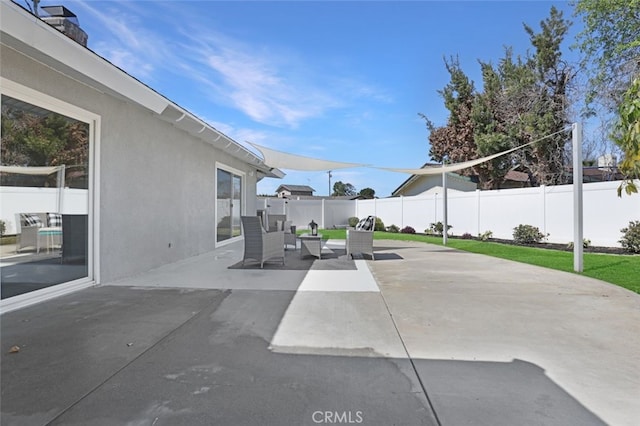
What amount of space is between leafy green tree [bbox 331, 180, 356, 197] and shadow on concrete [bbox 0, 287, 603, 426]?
64625 mm

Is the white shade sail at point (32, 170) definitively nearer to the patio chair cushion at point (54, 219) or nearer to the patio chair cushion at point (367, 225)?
the patio chair cushion at point (54, 219)

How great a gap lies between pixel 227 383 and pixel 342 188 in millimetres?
68067

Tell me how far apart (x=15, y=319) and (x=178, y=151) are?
4884 mm

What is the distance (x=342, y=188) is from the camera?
70062 mm

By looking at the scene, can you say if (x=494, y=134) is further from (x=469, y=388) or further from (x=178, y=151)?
(x=469, y=388)

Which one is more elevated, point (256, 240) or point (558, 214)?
point (558, 214)

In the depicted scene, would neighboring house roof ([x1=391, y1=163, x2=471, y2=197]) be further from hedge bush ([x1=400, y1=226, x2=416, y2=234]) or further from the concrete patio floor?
the concrete patio floor

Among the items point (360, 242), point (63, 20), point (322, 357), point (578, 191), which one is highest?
point (63, 20)

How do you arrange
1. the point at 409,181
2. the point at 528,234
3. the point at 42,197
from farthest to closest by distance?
the point at 409,181 → the point at 528,234 → the point at 42,197

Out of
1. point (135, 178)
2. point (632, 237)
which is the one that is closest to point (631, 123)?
point (135, 178)

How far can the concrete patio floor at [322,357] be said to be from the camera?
2137 millimetres

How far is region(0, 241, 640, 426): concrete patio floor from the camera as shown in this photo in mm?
2137

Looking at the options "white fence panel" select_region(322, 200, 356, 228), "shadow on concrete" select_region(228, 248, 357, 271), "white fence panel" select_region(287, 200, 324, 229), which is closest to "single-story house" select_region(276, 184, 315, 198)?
"white fence panel" select_region(322, 200, 356, 228)

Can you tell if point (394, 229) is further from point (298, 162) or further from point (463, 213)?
point (298, 162)
